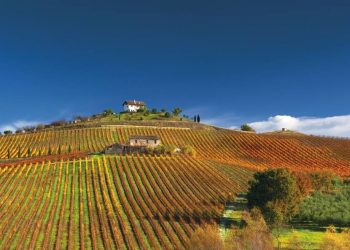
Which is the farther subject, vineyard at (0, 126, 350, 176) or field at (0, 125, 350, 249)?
vineyard at (0, 126, 350, 176)

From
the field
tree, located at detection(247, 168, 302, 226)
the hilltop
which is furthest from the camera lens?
tree, located at detection(247, 168, 302, 226)

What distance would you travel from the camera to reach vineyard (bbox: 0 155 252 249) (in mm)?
41219

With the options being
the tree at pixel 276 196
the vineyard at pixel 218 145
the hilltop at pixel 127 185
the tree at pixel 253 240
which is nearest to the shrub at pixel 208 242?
the tree at pixel 253 240

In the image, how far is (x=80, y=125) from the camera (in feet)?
419

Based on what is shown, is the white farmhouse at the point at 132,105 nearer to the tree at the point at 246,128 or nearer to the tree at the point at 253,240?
the tree at the point at 246,128

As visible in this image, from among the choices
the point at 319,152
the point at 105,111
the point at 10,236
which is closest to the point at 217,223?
the point at 10,236

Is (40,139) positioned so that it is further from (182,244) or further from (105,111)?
(182,244)

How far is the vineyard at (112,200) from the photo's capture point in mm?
41219

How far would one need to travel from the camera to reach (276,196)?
46406mm

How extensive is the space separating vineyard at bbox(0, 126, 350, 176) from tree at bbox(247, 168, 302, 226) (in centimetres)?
3113

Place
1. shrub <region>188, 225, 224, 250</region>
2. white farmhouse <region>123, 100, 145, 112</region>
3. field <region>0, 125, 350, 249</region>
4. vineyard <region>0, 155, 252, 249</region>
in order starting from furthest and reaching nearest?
white farmhouse <region>123, 100, 145, 112</region>, field <region>0, 125, 350, 249</region>, vineyard <region>0, 155, 252, 249</region>, shrub <region>188, 225, 224, 250</region>

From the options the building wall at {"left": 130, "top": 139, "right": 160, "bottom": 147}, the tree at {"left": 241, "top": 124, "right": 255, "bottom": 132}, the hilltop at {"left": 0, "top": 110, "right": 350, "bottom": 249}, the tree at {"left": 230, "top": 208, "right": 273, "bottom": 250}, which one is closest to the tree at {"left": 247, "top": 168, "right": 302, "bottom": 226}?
the hilltop at {"left": 0, "top": 110, "right": 350, "bottom": 249}

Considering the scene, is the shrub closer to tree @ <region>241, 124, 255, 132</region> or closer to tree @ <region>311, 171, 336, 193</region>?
tree @ <region>311, 171, 336, 193</region>

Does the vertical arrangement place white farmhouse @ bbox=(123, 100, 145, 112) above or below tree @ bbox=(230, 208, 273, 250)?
above
